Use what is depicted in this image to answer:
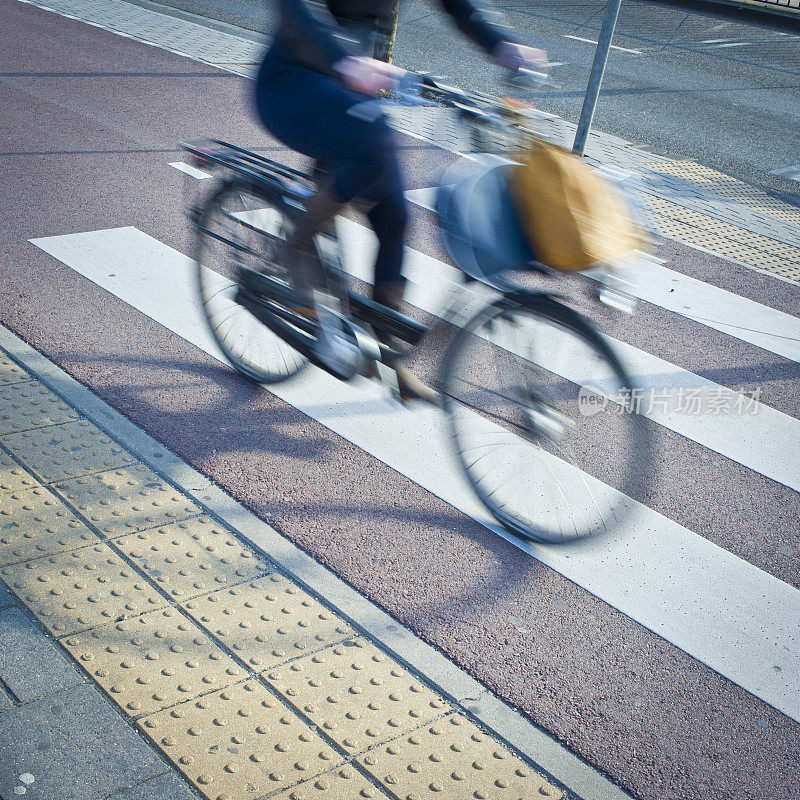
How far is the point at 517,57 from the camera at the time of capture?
11.4ft

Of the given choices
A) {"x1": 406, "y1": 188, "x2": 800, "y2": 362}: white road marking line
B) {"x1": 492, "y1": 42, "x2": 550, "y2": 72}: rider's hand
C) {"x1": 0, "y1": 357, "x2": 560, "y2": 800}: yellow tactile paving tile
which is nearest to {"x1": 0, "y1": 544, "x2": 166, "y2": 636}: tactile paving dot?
{"x1": 0, "y1": 357, "x2": 560, "y2": 800}: yellow tactile paving tile

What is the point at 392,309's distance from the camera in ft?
12.4

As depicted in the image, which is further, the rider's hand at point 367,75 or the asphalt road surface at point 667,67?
the asphalt road surface at point 667,67

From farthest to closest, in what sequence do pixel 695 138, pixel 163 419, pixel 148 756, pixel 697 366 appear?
1. pixel 695 138
2. pixel 697 366
3. pixel 163 419
4. pixel 148 756

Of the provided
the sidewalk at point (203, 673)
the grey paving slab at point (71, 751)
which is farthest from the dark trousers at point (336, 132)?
the grey paving slab at point (71, 751)

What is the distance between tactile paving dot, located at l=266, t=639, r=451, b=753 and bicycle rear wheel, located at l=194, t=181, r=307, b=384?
1716 millimetres

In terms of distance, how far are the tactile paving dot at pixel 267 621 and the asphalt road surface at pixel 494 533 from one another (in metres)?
0.24

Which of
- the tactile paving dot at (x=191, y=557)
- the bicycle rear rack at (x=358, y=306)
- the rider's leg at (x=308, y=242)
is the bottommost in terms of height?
the tactile paving dot at (x=191, y=557)

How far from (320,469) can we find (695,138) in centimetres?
800

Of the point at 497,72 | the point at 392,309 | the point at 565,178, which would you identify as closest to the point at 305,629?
the point at 392,309

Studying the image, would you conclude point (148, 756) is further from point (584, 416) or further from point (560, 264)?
point (584, 416)

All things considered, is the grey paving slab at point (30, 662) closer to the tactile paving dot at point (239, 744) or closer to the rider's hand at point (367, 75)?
the tactile paving dot at point (239, 744)

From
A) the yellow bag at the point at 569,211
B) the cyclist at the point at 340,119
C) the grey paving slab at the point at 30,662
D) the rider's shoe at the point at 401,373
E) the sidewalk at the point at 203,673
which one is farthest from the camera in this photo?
the rider's shoe at the point at 401,373

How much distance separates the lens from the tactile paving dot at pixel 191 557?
3.10 m
